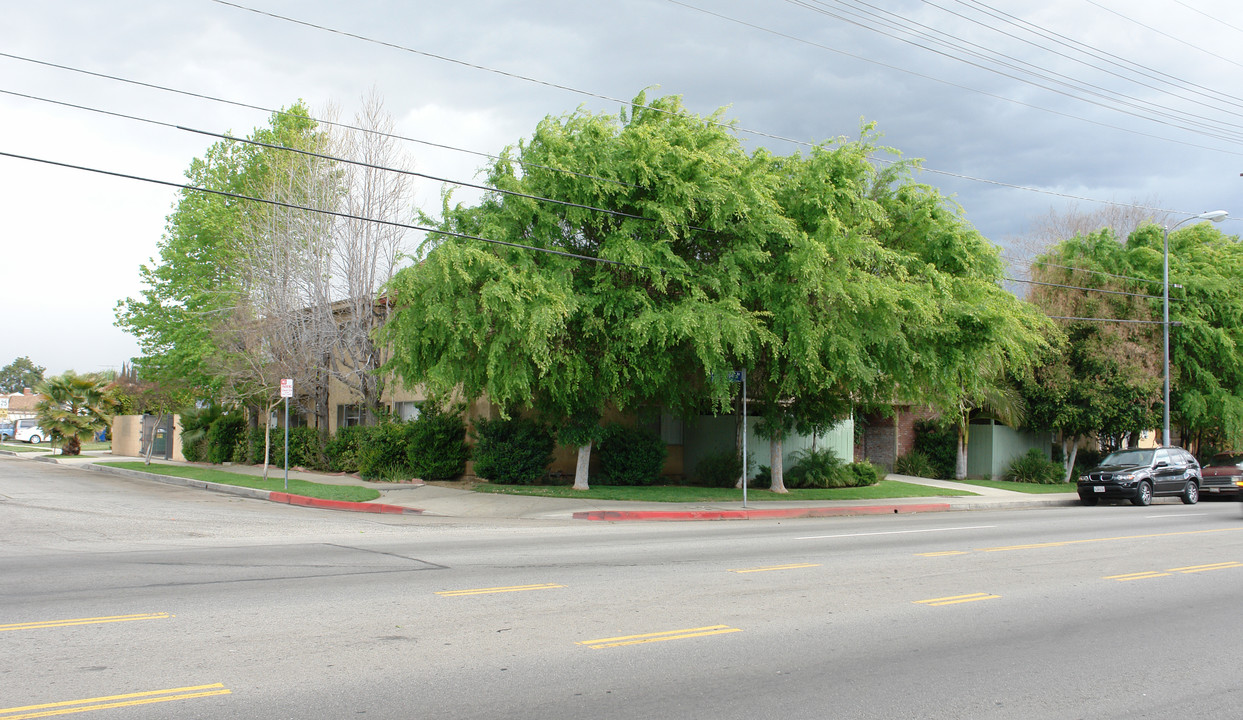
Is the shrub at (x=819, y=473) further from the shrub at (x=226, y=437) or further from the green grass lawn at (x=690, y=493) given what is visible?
the shrub at (x=226, y=437)

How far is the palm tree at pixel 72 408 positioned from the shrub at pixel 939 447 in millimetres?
38782

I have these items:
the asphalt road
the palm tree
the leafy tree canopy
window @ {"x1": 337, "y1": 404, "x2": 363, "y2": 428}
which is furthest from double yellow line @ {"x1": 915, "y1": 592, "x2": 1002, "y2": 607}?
the leafy tree canopy

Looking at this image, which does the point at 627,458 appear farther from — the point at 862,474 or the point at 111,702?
the point at 111,702

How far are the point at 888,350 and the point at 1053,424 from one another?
45.6 ft

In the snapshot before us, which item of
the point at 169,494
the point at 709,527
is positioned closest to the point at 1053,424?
the point at 709,527

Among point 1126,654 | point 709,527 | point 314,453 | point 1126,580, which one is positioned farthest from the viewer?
point 314,453

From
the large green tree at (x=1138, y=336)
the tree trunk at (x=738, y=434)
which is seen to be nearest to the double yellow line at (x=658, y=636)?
the tree trunk at (x=738, y=434)

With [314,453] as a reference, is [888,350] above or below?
above

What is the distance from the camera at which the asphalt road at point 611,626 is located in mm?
5559

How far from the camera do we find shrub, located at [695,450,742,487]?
24.7m

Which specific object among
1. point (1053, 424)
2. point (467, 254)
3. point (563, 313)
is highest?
point (467, 254)

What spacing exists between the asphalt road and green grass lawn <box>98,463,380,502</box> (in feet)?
21.1

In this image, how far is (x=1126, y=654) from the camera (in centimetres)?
694

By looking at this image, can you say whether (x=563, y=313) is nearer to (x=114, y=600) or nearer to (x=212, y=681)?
(x=114, y=600)
